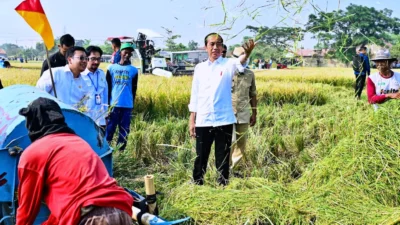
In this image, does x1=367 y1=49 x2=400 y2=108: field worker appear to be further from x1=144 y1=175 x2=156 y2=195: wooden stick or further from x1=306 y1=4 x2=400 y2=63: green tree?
x1=144 y1=175 x2=156 y2=195: wooden stick

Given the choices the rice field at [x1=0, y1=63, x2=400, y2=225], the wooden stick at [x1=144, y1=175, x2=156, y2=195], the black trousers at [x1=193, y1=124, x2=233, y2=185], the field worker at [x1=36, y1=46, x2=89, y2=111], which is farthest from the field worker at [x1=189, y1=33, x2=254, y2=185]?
the field worker at [x1=36, y1=46, x2=89, y2=111]

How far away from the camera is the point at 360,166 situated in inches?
125

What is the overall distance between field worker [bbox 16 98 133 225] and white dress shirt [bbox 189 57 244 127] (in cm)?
183

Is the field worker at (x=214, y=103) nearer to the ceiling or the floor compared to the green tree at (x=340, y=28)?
nearer to the floor

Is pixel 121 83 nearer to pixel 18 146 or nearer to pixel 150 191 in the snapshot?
pixel 150 191

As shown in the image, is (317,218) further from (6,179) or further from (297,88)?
(297,88)

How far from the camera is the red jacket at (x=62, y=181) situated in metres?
2.02

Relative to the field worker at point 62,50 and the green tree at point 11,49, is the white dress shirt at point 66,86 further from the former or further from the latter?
the green tree at point 11,49

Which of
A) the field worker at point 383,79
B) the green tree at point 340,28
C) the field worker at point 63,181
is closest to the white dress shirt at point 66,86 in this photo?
→ the field worker at point 63,181

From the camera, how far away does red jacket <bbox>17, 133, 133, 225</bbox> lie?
2.02 metres

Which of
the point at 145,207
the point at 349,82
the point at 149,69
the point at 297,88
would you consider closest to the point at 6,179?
the point at 145,207

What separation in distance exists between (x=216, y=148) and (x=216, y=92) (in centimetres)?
Result: 55

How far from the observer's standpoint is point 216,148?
4023 mm

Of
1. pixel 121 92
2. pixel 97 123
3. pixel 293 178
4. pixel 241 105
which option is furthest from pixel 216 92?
pixel 121 92
